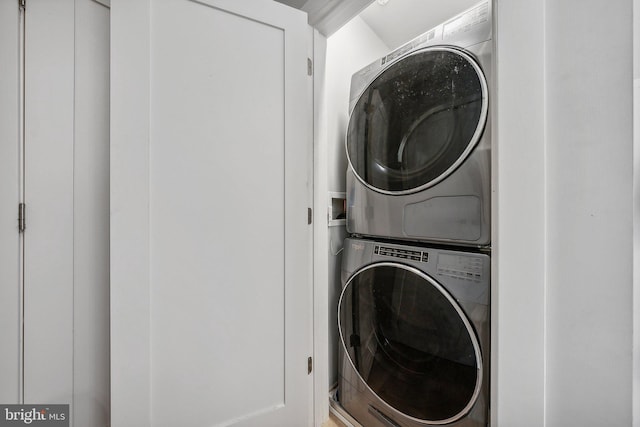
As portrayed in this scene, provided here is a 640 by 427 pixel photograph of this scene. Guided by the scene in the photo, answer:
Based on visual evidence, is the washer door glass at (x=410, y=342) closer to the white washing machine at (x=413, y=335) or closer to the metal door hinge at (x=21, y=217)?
the white washing machine at (x=413, y=335)

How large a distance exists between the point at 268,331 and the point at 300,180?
66cm

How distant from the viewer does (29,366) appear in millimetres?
784

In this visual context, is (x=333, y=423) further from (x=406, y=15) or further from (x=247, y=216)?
(x=406, y=15)

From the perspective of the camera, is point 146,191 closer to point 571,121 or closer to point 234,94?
point 234,94

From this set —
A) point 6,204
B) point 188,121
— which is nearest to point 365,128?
point 188,121

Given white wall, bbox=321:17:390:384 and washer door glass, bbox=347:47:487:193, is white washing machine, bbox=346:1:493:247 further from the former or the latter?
white wall, bbox=321:17:390:384

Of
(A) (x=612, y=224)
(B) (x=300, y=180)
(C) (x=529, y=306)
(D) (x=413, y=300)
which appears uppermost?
(B) (x=300, y=180)

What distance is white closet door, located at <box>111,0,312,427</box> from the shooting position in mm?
841

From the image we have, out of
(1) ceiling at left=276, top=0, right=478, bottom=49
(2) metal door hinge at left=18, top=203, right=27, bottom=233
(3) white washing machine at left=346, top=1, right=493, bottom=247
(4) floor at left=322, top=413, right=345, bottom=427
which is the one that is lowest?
(4) floor at left=322, top=413, right=345, bottom=427

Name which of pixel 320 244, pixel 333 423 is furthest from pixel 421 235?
pixel 333 423

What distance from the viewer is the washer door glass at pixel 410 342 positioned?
86 centimetres

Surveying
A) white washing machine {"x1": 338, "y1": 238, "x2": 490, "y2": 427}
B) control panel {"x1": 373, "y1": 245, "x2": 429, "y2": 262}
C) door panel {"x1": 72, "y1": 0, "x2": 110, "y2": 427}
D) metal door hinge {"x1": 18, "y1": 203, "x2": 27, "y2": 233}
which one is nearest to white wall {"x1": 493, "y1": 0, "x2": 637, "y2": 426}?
white washing machine {"x1": 338, "y1": 238, "x2": 490, "y2": 427}

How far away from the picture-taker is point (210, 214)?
3.18ft

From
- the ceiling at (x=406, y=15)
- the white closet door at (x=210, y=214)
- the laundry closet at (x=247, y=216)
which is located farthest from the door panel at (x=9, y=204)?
the ceiling at (x=406, y=15)
